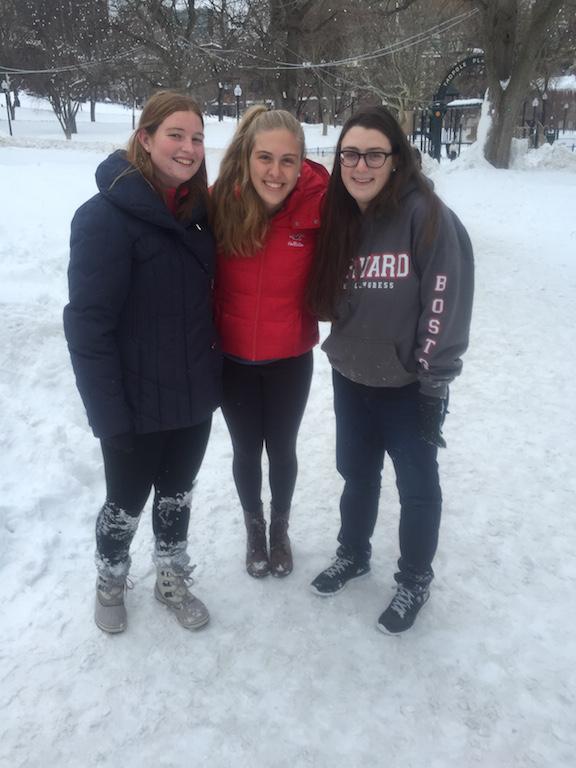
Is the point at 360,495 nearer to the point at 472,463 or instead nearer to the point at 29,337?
the point at 472,463

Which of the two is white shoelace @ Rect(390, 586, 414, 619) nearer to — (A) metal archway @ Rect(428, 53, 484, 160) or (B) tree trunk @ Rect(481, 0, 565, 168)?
(B) tree trunk @ Rect(481, 0, 565, 168)

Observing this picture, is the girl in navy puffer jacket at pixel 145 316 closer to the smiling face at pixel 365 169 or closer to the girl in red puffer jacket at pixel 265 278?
the girl in red puffer jacket at pixel 265 278

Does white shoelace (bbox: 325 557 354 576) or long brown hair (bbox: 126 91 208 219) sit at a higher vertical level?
long brown hair (bbox: 126 91 208 219)

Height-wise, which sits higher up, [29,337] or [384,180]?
[384,180]

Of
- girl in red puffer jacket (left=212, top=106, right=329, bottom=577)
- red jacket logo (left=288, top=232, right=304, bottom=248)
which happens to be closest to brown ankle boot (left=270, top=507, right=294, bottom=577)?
girl in red puffer jacket (left=212, top=106, right=329, bottom=577)

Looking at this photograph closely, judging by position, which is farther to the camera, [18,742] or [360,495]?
[360,495]

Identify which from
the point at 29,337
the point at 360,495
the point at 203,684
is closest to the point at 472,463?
the point at 360,495

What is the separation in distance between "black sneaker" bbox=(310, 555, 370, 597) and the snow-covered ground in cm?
5

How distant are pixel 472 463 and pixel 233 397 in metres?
1.96

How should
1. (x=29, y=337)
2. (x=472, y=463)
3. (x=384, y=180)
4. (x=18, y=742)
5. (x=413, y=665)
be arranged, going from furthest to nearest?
1. (x=29, y=337)
2. (x=472, y=463)
3. (x=413, y=665)
4. (x=384, y=180)
5. (x=18, y=742)

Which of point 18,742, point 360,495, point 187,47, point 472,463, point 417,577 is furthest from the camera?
point 187,47

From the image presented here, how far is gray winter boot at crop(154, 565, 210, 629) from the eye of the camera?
2678 millimetres

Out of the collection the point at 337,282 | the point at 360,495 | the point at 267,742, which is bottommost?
the point at 267,742

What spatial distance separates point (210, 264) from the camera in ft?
7.93
